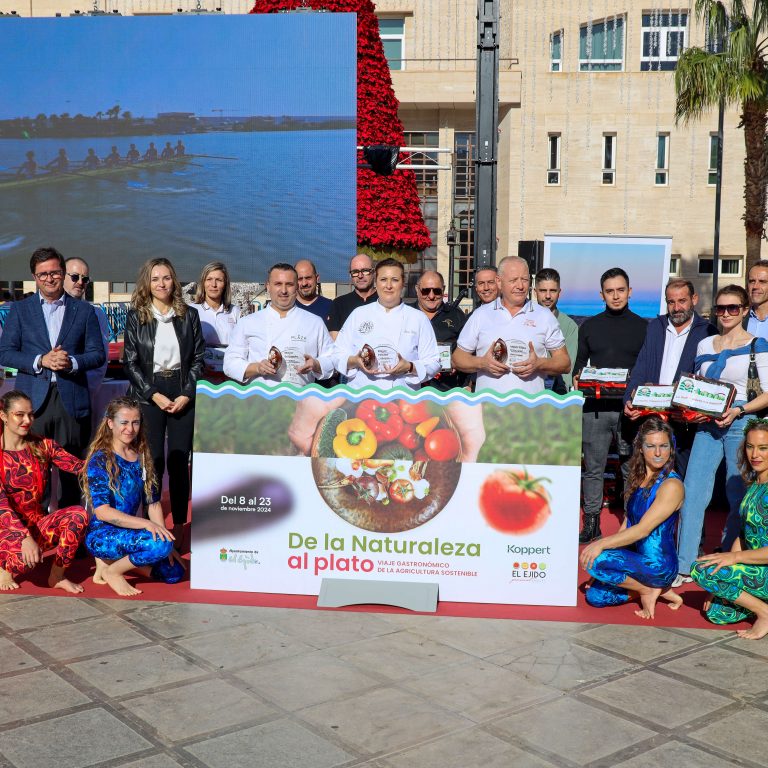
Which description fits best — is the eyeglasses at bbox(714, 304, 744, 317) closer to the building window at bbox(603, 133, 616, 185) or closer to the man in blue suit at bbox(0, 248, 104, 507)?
the man in blue suit at bbox(0, 248, 104, 507)

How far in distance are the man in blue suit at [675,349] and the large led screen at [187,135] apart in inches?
420

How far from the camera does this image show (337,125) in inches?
652

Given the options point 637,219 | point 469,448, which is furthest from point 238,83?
point 637,219

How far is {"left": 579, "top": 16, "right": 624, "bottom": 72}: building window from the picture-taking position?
30047mm

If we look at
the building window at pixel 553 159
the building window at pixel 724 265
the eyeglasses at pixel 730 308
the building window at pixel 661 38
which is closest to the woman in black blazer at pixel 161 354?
the eyeglasses at pixel 730 308

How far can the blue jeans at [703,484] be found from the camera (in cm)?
577

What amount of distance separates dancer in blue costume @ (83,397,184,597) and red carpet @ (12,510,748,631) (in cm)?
12

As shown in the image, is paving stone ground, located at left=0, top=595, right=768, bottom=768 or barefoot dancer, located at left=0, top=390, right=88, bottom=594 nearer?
paving stone ground, located at left=0, top=595, right=768, bottom=768

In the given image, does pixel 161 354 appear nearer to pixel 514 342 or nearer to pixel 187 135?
pixel 514 342

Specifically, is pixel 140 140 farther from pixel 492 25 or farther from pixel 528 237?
pixel 528 237

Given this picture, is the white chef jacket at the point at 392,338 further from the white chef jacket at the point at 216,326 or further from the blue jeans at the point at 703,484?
the blue jeans at the point at 703,484

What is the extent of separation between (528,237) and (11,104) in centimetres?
1736

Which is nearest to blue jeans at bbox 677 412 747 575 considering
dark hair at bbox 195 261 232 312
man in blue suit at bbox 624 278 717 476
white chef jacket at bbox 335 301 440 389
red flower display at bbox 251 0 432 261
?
man in blue suit at bbox 624 278 717 476

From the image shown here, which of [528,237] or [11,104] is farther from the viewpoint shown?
[528,237]
